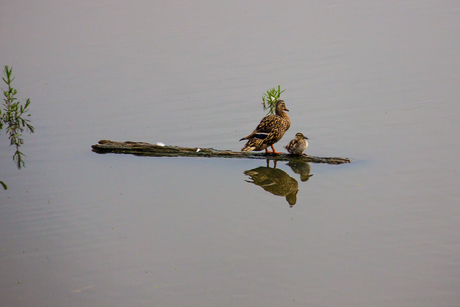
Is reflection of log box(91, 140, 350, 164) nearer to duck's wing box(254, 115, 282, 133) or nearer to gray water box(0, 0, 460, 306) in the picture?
gray water box(0, 0, 460, 306)

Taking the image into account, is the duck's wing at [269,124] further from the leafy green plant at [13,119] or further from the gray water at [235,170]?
the leafy green plant at [13,119]

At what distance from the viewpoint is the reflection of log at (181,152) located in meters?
10.1

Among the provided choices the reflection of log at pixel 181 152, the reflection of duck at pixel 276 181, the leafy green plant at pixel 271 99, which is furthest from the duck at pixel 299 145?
the leafy green plant at pixel 271 99

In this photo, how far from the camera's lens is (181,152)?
10.6 meters

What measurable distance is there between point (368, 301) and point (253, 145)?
4.94 m

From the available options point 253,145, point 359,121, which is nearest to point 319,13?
point 359,121

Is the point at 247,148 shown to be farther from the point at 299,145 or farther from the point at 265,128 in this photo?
the point at 299,145

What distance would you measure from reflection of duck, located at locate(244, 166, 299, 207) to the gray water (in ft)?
0.33

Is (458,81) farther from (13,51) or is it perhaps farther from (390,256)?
(13,51)

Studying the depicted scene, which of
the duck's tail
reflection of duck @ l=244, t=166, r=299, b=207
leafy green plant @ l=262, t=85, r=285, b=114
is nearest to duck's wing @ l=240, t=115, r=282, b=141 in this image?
the duck's tail

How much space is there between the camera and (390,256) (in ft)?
23.8

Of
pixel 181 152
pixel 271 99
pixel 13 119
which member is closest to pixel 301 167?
pixel 181 152

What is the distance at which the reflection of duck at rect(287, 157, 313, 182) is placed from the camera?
10.1m

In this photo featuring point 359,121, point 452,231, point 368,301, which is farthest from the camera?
point 359,121
